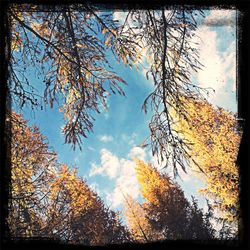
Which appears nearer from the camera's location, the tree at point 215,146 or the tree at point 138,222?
the tree at point 138,222

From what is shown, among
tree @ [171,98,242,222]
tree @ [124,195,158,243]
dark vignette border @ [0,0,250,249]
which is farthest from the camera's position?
tree @ [171,98,242,222]

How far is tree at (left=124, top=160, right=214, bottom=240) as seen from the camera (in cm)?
201

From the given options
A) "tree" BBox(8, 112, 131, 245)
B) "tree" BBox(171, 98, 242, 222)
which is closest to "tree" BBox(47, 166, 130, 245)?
"tree" BBox(8, 112, 131, 245)

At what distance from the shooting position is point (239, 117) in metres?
1.97

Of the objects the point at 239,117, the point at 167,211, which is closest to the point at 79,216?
the point at 167,211

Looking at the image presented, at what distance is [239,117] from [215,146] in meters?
0.45

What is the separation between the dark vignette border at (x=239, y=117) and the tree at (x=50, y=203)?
12cm

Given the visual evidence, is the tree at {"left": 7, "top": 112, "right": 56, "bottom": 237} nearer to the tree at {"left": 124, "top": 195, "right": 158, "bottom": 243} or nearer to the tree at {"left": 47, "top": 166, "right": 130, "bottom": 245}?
the tree at {"left": 47, "top": 166, "right": 130, "bottom": 245}

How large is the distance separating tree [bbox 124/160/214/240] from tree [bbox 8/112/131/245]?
0.25m

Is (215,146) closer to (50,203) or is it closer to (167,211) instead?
(167,211)

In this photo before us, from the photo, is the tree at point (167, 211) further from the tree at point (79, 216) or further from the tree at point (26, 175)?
the tree at point (26, 175)

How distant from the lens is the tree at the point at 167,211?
6.59 feet

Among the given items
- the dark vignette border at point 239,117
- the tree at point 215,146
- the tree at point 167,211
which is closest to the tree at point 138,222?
the tree at point 167,211

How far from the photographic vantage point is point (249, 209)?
5.74 feet
